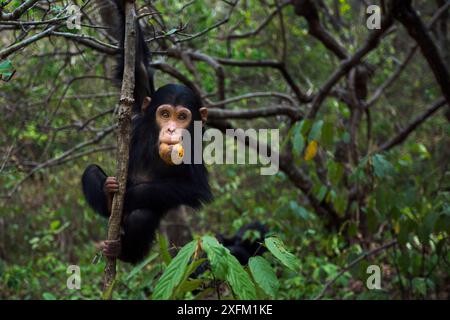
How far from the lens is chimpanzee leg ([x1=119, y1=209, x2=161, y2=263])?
12.2 ft

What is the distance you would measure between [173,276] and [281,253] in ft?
1.57

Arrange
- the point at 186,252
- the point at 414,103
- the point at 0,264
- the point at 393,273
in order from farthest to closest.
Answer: the point at 414,103
the point at 393,273
the point at 0,264
the point at 186,252

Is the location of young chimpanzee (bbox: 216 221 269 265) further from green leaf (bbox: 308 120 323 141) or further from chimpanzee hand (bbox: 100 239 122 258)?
chimpanzee hand (bbox: 100 239 122 258)

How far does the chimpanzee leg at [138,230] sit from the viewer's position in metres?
3.70

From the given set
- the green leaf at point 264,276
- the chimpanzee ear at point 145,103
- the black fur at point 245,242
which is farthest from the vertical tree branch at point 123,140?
the black fur at point 245,242

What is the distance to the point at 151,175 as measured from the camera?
408 cm

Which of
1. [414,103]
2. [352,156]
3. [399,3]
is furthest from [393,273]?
[414,103]

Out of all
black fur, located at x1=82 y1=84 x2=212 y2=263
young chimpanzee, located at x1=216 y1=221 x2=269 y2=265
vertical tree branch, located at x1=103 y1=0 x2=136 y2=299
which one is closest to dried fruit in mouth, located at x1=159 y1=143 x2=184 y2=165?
black fur, located at x1=82 y1=84 x2=212 y2=263

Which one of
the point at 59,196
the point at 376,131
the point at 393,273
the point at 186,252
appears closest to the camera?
the point at 186,252

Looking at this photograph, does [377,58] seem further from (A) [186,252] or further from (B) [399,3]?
(A) [186,252]

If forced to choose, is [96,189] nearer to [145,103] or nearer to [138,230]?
[138,230]

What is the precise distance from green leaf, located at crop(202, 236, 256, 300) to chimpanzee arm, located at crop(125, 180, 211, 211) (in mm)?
1849

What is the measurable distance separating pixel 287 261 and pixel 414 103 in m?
9.73
